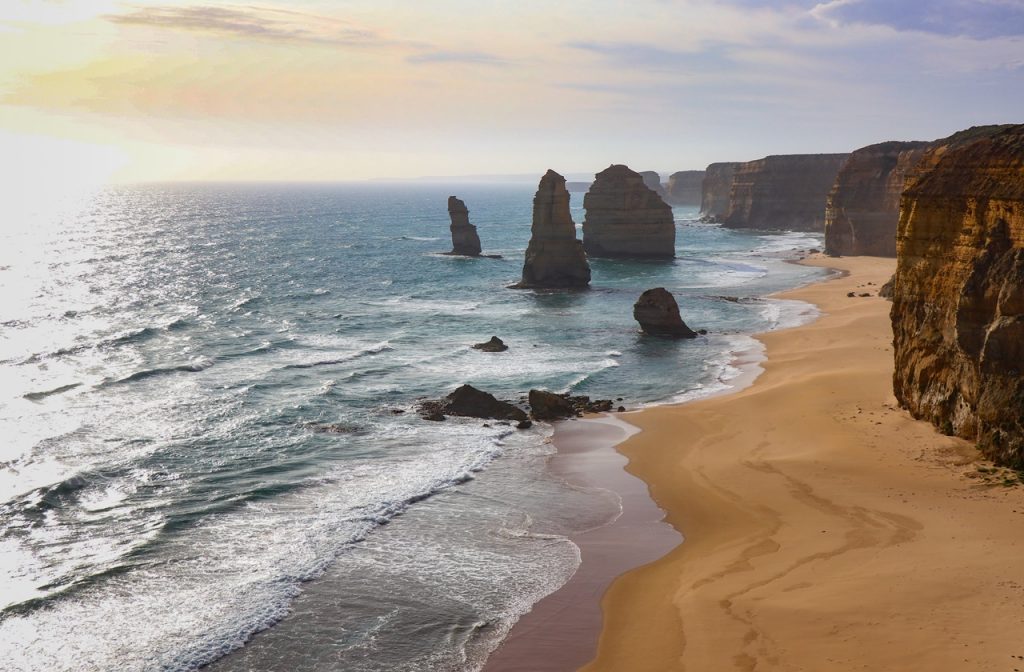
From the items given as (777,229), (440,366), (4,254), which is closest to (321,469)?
(440,366)

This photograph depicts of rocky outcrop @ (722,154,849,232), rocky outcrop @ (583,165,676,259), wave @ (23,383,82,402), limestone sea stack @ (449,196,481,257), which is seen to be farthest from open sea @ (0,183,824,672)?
rocky outcrop @ (722,154,849,232)

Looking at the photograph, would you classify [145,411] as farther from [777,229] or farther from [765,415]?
[777,229]

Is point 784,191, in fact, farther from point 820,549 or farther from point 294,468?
point 820,549

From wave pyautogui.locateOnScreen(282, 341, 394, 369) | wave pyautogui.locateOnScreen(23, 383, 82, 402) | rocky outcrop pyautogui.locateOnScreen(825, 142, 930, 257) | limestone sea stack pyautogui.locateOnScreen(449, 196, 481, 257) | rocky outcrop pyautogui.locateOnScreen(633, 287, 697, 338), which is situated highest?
rocky outcrop pyautogui.locateOnScreen(825, 142, 930, 257)

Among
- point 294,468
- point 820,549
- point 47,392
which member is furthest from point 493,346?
point 820,549

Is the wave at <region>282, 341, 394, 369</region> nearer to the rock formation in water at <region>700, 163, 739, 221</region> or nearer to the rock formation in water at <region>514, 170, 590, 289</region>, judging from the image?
the rock formation in water at <region>514, 170, 590, 289</region>

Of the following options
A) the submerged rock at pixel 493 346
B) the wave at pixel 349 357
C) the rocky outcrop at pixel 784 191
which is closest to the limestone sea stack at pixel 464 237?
the wave at pixel 349 357
